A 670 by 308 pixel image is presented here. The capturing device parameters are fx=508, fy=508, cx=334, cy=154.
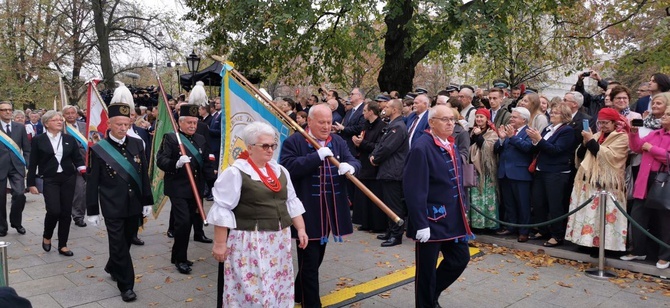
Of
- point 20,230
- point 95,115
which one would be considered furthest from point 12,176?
point 95,115

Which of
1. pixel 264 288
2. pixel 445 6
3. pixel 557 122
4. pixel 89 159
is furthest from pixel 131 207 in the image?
pixel 445 6

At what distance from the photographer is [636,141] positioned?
6.06 metres

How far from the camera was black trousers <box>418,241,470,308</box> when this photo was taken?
4.52 m

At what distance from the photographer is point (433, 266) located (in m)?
4.54

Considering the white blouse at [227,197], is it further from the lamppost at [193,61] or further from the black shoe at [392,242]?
the lamppost at [193,61]

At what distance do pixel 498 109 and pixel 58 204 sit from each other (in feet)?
22.5

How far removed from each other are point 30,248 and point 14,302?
6.64 m

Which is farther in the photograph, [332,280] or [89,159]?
[332,280]

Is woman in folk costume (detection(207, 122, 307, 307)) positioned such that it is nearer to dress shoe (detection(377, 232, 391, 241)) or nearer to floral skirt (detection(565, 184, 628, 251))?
dress shoe (detection(377, 232, 391, 241))

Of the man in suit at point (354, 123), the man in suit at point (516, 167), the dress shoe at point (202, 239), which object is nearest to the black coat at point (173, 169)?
the dress shoe at point (202, 239)

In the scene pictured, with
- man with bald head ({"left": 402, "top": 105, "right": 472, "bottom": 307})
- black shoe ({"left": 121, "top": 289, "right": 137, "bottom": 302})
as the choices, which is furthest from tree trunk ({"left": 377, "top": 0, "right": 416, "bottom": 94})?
black shoe ({"left": 121, "top": 289, "right": 137, "bottom": 302})

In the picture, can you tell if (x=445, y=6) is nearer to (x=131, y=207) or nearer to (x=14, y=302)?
(x=131, y=207)

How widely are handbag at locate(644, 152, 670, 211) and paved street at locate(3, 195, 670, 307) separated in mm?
875

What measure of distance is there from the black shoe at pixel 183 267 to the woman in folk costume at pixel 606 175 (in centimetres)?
497
